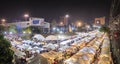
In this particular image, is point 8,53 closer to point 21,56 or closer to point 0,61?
point 0,61

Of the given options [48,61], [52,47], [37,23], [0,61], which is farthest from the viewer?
[37,23]

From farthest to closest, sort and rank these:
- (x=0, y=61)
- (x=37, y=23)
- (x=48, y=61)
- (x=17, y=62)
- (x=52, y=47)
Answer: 1. (x=37, y=23)
2. (x=52, y=47)
3. (x=17, y=62)
4. (x=48, y=61)
5. (x=0, y=61)

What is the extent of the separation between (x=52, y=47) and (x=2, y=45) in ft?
54.9

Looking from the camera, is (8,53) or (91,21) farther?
(91,21)

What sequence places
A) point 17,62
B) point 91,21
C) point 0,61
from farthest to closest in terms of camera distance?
point 91,21 → point 17,62 → point 0,61

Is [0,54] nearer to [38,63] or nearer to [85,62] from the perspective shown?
[38,63]

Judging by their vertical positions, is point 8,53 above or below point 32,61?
above

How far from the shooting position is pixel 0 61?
12.1 m

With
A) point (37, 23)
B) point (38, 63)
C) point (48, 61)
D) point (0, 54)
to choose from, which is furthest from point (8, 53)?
point (37, 23)

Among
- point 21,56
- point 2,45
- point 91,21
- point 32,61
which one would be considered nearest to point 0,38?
point 2,45

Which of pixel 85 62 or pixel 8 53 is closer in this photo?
pixel 8 53

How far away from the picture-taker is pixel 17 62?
18812 millimetres

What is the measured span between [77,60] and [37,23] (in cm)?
5540

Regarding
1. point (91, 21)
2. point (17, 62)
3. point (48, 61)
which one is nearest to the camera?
point (48, 61)
